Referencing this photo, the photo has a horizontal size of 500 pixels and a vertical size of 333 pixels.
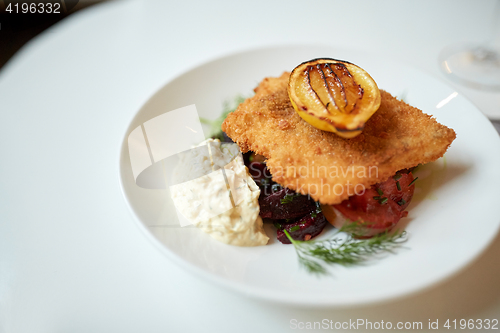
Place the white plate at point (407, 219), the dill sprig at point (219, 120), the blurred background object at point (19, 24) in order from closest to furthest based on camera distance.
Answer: the white plate at point (407, 219), the dill sprig at point (219, 120), the blurred background object at point (19, 24)

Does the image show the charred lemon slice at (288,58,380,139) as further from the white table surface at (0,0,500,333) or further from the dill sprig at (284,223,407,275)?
the white table surface at (0,0,500,333)

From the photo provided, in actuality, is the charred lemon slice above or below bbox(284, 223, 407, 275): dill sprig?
above

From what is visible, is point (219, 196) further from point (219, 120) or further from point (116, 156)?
point (116, 156)

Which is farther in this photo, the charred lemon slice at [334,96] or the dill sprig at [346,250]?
the charred lemon slice at [334,96]

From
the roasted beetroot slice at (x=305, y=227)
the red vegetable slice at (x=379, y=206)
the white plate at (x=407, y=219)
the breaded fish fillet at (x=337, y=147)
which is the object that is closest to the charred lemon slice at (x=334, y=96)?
the breaded fish fillet at (x=337, y=147)

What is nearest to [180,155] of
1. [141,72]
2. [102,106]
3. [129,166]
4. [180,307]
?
[129,166]

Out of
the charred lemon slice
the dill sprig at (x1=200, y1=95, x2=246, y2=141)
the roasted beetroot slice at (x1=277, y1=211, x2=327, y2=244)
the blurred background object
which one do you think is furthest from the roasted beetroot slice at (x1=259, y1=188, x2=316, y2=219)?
the blurred background object

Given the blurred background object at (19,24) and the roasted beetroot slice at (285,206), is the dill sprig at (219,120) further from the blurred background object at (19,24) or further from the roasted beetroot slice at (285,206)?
the blurred background object at (19,24)

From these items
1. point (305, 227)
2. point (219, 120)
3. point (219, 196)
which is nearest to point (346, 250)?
point (305, 227)
